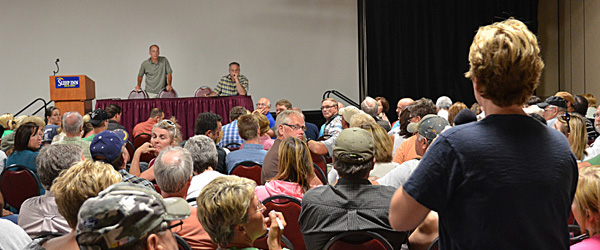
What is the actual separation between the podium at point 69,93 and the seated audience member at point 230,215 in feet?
28.2

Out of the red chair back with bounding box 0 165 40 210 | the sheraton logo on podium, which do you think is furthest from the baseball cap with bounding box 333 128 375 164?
the sheraton logo on podium

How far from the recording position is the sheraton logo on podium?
997 cm

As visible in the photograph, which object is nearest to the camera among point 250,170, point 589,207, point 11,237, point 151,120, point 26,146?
point 589,207

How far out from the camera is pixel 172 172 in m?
3.08

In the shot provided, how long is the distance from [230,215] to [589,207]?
1144 millimetres

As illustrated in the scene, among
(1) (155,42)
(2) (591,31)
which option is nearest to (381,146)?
(2) (591,31)

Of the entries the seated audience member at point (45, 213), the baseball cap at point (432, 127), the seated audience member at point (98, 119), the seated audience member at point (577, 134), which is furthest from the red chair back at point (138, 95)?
the baseball cap at point (432, 127)

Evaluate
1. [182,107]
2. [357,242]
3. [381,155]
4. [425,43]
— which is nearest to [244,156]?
[381,155]

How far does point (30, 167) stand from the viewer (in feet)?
15.9

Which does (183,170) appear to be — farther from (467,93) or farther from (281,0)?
(467,93)

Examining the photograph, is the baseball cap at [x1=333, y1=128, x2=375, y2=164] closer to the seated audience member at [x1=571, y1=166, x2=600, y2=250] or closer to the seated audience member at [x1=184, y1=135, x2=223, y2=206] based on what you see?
the seated audience member at [x1=571, y1=166, x2=600, y2=250]

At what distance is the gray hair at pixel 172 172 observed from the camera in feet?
10.1

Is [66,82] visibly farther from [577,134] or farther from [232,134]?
[577,134]

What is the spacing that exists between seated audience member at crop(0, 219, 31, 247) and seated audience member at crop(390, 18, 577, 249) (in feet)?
5.36
